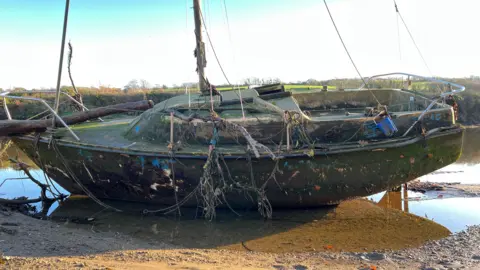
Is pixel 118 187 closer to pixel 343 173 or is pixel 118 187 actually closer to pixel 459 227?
pixel 343 173

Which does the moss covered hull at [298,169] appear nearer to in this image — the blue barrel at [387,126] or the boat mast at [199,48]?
the blue barrel at [387,126]

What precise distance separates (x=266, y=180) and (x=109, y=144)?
3.81m

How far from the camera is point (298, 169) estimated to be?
8250 mm

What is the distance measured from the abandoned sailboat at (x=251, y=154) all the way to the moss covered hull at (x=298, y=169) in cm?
2

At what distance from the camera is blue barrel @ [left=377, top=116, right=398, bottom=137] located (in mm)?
8539

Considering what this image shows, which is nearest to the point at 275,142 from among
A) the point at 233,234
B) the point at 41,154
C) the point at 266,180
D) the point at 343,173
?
the point at 266,180

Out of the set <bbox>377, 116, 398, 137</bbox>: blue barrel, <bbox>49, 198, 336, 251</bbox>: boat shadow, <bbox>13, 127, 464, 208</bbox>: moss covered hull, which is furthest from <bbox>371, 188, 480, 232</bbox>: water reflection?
<bbox>377, 116, 398, 137</bbox>: blue barrel

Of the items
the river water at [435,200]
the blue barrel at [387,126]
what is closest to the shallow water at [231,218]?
the river water at [435,200]

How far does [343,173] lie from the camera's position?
8352 mm

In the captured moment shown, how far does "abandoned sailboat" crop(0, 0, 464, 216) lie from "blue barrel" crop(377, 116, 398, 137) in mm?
22

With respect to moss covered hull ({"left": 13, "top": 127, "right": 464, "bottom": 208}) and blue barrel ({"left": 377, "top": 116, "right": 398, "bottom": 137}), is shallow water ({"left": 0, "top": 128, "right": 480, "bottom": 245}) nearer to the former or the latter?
moss covered hull ({"left": 13, "top": 127, "right": 464, "bottom": 208})

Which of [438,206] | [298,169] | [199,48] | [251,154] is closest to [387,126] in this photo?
[298,169]

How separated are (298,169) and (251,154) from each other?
1.06m

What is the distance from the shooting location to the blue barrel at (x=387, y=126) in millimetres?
8539
